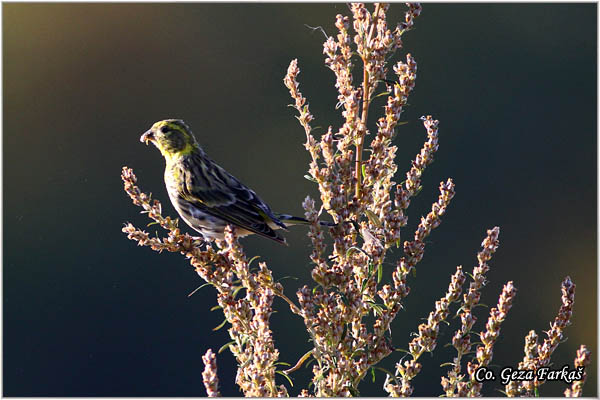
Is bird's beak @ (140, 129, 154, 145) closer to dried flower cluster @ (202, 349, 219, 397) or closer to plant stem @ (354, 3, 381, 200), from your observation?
plant stem @ (354, 3, 381, 200)

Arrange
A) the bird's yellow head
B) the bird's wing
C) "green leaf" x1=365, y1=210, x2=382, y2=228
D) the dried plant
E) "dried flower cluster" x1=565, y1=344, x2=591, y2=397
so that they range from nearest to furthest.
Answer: "dried flower cluster" x1=565, y1=344, x2=591, y2=397 < the dried plant < "green leaf" x1=365, y1=210, x2=382, y2=228 < the bird's wing < the bird's yellow head

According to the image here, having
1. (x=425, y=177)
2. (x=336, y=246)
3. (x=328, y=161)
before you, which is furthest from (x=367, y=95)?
(x=425, y=177)

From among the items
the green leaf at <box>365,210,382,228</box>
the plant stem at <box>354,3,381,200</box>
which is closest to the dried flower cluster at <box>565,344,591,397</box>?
the green leaf at <box>365,210,382,228</box>

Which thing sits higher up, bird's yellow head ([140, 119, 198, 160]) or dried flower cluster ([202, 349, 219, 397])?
bird's yellow head ([140, 119, 198, 160])

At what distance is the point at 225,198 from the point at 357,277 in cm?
136

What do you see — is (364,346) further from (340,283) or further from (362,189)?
(362,189)

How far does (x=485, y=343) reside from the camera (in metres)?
2.46

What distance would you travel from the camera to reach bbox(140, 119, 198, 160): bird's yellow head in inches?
157

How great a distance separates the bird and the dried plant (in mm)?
852

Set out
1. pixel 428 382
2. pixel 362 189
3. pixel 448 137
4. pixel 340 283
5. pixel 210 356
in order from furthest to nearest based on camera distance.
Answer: pixel 448 137 < pixel 428 382 < pixel 362 189 < pixel 340 283 < pixel 210 356

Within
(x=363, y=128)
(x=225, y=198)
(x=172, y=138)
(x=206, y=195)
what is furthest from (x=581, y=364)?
(x=172, y=138)

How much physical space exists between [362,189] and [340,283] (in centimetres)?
36

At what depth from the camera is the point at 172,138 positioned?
402cm

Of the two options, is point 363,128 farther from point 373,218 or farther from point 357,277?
point 357,277
